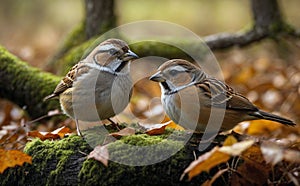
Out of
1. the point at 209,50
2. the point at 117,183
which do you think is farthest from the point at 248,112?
the point at 209,50

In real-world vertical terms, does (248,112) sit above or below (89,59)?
below

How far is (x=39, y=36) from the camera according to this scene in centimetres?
1662

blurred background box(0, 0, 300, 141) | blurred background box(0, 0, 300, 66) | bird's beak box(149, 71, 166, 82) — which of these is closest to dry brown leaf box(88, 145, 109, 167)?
bird's beak box(149, 71, 166, 82)

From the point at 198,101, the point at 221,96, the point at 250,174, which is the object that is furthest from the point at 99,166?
the point at 221,96

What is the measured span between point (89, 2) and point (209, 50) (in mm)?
1949

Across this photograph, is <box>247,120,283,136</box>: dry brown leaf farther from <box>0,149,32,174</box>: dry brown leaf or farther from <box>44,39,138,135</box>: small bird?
<box>0,149,32,174</box>: dry brown leaf

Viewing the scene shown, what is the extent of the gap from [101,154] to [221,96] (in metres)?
1.24

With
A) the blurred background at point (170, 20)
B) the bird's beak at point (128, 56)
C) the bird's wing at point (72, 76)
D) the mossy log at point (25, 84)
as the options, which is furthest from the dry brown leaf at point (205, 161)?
the blurred background at point (170, 20)

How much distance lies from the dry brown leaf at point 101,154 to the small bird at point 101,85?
2.17ft

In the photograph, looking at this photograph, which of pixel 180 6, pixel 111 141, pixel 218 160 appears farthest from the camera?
pixel 180 6

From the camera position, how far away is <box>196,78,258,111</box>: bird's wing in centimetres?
441

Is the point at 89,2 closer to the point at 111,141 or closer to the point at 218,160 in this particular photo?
the point at 111,141

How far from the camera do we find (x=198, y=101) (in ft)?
14.3

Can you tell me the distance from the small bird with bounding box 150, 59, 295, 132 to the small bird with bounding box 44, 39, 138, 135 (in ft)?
1.35
